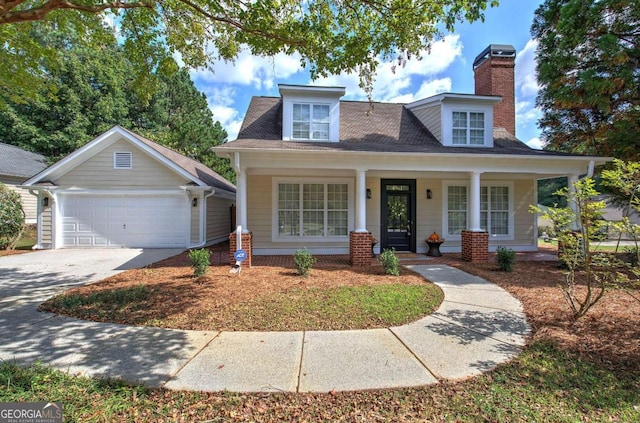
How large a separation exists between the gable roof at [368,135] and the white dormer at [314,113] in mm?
571

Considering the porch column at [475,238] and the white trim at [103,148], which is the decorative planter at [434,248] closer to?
the porch column at [475,238]

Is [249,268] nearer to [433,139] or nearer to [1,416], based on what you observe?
[1,416]

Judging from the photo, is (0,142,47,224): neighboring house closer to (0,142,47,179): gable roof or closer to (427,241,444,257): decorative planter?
(0,142,47,179): gable roof

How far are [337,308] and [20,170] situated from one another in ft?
74.4

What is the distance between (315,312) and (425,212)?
7.47 meters

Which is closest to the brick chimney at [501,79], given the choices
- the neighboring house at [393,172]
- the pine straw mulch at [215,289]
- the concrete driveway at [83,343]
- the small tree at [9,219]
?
the neighboring house at [393,172]

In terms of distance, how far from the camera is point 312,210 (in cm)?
1023

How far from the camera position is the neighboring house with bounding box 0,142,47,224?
16500 mm

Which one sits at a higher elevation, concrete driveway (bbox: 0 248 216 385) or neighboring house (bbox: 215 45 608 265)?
neighboring house (bbox: 215 45 608 265)

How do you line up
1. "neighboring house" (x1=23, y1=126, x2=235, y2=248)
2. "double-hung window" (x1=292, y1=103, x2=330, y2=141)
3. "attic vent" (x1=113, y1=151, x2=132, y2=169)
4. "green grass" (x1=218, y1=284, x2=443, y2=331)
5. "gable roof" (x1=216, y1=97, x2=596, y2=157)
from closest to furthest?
"green grass" (x1=218, y1=284, x2=443, y2=331) < "gable roof" (x1=216, y1=97, x2=596, y2=157) < "double-hung window" (x1=292, y1=103, x2=330, y2=141) < "neighboring house" (x1=23, y1=126, x2=235, y2=248) < "attic vent" (x1=113, y1=151, x2=132, y2=169)

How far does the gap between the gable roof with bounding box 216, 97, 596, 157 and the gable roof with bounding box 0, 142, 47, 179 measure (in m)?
16.2

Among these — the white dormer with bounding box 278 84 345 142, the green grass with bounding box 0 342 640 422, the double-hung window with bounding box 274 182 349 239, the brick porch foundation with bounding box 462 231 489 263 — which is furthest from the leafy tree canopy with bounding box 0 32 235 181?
the green grass with bounding box 0 342 640 422

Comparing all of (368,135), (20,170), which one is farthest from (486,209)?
(20,170)

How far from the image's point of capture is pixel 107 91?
77.7 ft
